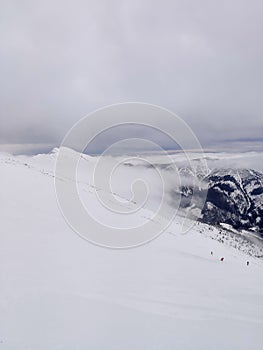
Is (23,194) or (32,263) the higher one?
(23,194)

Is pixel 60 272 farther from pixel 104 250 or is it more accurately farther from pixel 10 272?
pixel 104 250

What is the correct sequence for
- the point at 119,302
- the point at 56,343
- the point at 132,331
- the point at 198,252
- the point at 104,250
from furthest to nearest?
the point at 198,252 < the point at 104,250 < the point at 119,302 < the point at 132,331 < the point at 56,343

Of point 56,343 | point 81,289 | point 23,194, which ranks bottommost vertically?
point 56,343

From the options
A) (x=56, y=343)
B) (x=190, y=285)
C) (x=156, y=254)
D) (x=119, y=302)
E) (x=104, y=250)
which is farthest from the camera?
(x=156, y=254)

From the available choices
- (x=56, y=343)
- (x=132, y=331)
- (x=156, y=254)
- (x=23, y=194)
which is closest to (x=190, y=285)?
(x=156, y=254)

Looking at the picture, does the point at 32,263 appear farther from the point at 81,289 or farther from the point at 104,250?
the point at 104,250

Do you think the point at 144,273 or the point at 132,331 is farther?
the point at 144,273

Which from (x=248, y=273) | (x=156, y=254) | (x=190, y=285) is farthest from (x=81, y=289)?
(x=248, y=273)
